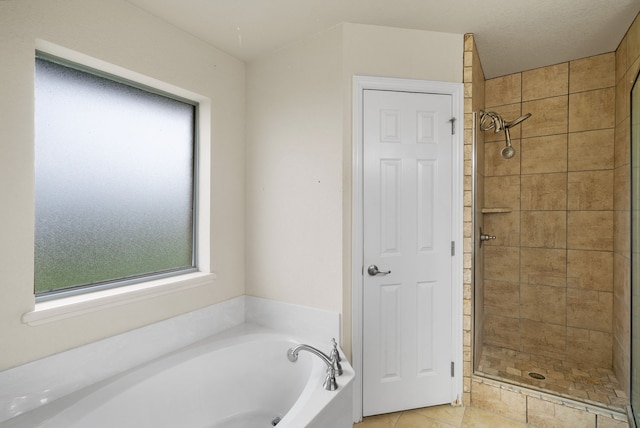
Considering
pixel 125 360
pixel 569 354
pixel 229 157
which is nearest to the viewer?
pixel 125 360

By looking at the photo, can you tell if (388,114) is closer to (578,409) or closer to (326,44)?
(326,44)

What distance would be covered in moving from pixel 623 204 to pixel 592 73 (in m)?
1.10

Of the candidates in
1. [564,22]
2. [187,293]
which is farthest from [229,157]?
[564,22]

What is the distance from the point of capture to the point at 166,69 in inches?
76.4

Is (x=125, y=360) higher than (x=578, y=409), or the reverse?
(x=125, y=360)

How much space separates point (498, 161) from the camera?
2.83 meters

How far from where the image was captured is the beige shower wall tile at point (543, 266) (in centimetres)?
260

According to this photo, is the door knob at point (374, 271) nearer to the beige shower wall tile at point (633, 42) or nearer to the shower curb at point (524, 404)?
the shower curb at point (524, 404)

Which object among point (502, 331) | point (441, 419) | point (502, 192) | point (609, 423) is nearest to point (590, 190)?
point (502, 192)

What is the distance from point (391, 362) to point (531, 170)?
1970 mm

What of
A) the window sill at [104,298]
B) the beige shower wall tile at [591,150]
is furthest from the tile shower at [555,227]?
the window sill at [104,298]

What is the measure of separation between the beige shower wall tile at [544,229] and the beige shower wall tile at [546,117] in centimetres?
67

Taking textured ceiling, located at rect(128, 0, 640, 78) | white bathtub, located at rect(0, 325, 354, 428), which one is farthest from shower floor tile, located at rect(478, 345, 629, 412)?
textured ceiling, located at rect(128, 0, 640, 78)

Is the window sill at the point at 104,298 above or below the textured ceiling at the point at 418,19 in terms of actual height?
below
